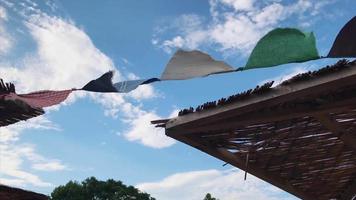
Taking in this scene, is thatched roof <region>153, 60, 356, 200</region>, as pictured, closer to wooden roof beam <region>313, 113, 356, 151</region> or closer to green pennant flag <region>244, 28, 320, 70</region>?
wooden roof beam <region>313, 113, 356, 151</region>

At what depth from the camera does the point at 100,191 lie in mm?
28844

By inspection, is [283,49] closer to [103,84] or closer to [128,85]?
[128,85]

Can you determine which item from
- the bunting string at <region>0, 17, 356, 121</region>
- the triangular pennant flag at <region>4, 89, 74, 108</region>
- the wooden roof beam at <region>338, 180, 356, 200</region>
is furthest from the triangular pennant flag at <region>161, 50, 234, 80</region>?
the wooden roof beam at <region>338, 180, 356, 200</region>

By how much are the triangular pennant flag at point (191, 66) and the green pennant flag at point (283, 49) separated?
235 millimetres

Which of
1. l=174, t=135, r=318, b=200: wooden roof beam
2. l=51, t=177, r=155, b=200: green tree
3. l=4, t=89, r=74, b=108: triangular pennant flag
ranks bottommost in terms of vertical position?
l=174, t=135, r=318, b=200: wooden roof beam

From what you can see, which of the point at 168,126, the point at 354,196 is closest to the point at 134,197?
the point at 354,196

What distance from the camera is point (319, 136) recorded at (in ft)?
10.1

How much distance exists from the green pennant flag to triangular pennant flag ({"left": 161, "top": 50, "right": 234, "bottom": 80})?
0.23m

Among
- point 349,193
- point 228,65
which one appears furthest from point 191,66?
point 349,193

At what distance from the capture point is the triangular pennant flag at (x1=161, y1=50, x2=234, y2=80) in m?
2.56

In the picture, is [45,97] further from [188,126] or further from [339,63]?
[339,63]

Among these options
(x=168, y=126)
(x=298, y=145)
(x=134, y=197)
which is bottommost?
(x=168, y=126)

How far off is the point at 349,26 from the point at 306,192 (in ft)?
8.63

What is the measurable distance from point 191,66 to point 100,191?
27.4 meters
